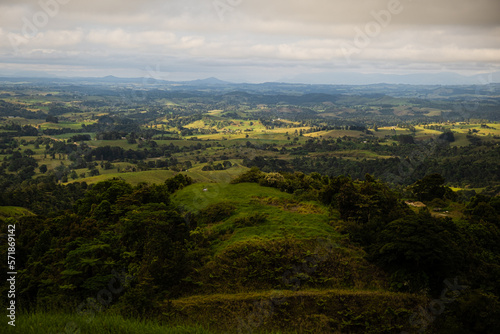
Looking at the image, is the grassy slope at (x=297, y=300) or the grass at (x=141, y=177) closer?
the grassy slope at (x=297, y=300)

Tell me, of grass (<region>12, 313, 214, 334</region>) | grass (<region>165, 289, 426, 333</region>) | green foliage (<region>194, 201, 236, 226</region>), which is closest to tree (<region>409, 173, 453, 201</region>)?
green foliage (<region>194, 201, 236, 226</region>)

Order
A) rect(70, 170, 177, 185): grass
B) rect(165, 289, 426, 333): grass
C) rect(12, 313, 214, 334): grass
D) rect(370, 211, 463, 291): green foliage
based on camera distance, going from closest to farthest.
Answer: rect(12, 313, 214, 334): grass → rect(165, 289, 426, 333): grass → rect(370, 211, 463, 291): green foliage → rect(70, 170, 177, 185): grass

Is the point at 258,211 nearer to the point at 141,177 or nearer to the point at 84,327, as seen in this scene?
the point at 84,327

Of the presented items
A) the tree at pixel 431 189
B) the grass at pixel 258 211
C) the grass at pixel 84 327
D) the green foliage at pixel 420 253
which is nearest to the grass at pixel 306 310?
the green foliage at pixel 420 253

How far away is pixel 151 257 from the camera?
1722 cm

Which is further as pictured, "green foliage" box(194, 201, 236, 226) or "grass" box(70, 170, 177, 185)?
"grass" box(70, 170, 177, 185)

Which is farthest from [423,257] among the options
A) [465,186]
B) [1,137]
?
[1,137]

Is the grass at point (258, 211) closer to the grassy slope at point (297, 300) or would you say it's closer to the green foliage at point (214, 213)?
the grassy slope at point (297, 300)

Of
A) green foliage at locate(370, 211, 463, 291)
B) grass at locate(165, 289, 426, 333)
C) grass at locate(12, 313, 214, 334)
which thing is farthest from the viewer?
green foliage at locate(370, 211, 463, 291)

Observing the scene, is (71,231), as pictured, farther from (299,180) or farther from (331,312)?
(299,180)

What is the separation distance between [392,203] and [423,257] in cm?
917

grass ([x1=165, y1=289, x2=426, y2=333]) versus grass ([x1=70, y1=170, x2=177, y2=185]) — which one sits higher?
grass ([x1=165, y1=289, x2=426, y2=333])

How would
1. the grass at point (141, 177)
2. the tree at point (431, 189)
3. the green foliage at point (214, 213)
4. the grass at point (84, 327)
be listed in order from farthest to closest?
the grass at point (141, 177) → the tree at point (431, 189) → the green foliage at point (214, 213) → the grass at point (84, 327)

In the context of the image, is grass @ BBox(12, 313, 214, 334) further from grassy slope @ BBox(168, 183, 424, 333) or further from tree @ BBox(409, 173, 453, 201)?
tree @ BBox(409, 173, 453, 201)
